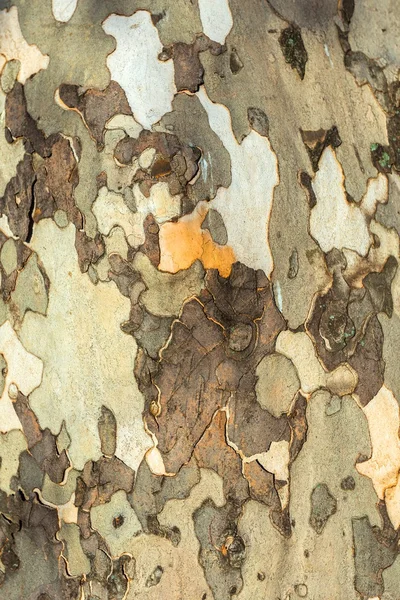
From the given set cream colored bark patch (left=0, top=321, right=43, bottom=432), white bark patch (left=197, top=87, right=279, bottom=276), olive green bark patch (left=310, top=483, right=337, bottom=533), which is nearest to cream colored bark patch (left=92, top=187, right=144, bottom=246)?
white bark patch (left=197, top=87, right=279, bottom=276)

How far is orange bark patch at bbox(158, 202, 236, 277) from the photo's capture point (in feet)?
4.62

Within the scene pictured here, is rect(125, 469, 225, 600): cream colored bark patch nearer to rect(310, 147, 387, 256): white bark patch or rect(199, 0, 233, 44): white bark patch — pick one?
rect(310, 147, 387, 256): white bark patch

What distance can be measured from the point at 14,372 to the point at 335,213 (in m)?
0.68

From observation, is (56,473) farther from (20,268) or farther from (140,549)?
(20,268)

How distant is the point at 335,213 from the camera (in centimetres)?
153

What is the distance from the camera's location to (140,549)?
4.74 ft

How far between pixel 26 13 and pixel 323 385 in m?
0.91

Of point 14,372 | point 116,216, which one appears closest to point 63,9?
point 116,216

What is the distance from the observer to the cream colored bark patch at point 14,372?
151 cm

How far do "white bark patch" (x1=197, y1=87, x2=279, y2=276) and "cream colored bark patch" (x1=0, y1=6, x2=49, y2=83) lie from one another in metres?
0.32

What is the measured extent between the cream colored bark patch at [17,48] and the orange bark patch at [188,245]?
414mm

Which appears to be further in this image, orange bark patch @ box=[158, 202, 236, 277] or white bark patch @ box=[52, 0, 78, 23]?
white bark patch @ box=[52, 0, 78, 23]

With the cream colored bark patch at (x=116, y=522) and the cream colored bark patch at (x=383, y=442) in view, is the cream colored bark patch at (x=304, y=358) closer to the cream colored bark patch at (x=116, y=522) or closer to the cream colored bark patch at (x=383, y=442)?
the cream colored bark patch at (x=383, y=442)

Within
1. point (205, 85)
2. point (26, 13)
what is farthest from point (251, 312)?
point (26, 13)
